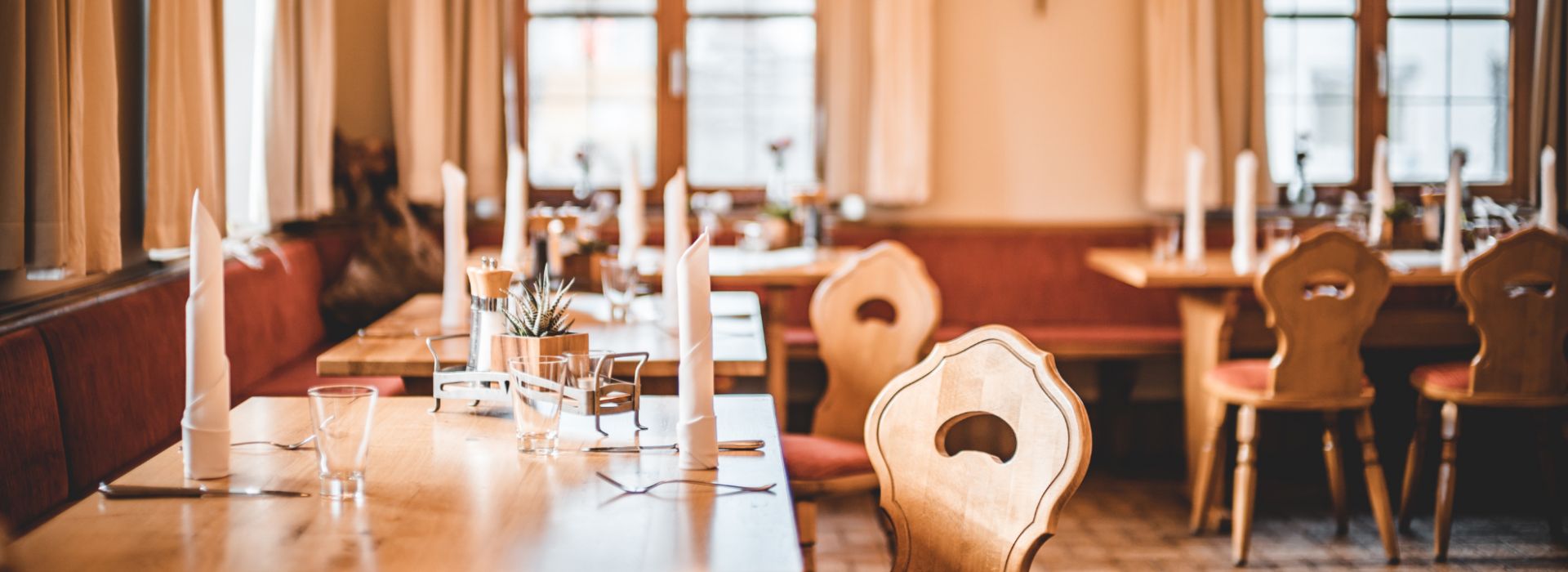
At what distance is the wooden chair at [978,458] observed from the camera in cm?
176

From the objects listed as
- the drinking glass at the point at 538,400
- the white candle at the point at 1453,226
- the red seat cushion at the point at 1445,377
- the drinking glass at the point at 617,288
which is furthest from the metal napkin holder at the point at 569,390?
the white candle at the point at 1453,226

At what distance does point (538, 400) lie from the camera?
1828 mm

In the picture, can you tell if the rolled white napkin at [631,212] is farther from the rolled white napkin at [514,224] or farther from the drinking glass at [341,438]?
the drinking glass at [341,438]

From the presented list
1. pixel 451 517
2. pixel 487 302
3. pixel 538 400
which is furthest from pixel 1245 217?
pixel 451 517

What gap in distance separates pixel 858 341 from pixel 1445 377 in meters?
1.93

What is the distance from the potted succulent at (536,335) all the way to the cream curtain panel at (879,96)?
11.0 feet

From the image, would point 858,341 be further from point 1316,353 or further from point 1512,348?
point 1512,348

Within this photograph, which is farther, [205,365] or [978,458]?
[978,458]

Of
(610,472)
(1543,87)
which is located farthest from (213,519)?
(1543,87)

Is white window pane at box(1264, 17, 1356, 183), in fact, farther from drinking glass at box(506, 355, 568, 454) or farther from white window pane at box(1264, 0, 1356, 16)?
drinking glass at box(506, 355, 568, 454)

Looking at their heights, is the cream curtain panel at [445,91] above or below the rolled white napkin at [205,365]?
above

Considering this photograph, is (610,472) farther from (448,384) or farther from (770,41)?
(770,41)

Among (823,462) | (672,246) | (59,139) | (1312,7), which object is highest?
(1312,7)

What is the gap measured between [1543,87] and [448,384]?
494cm
